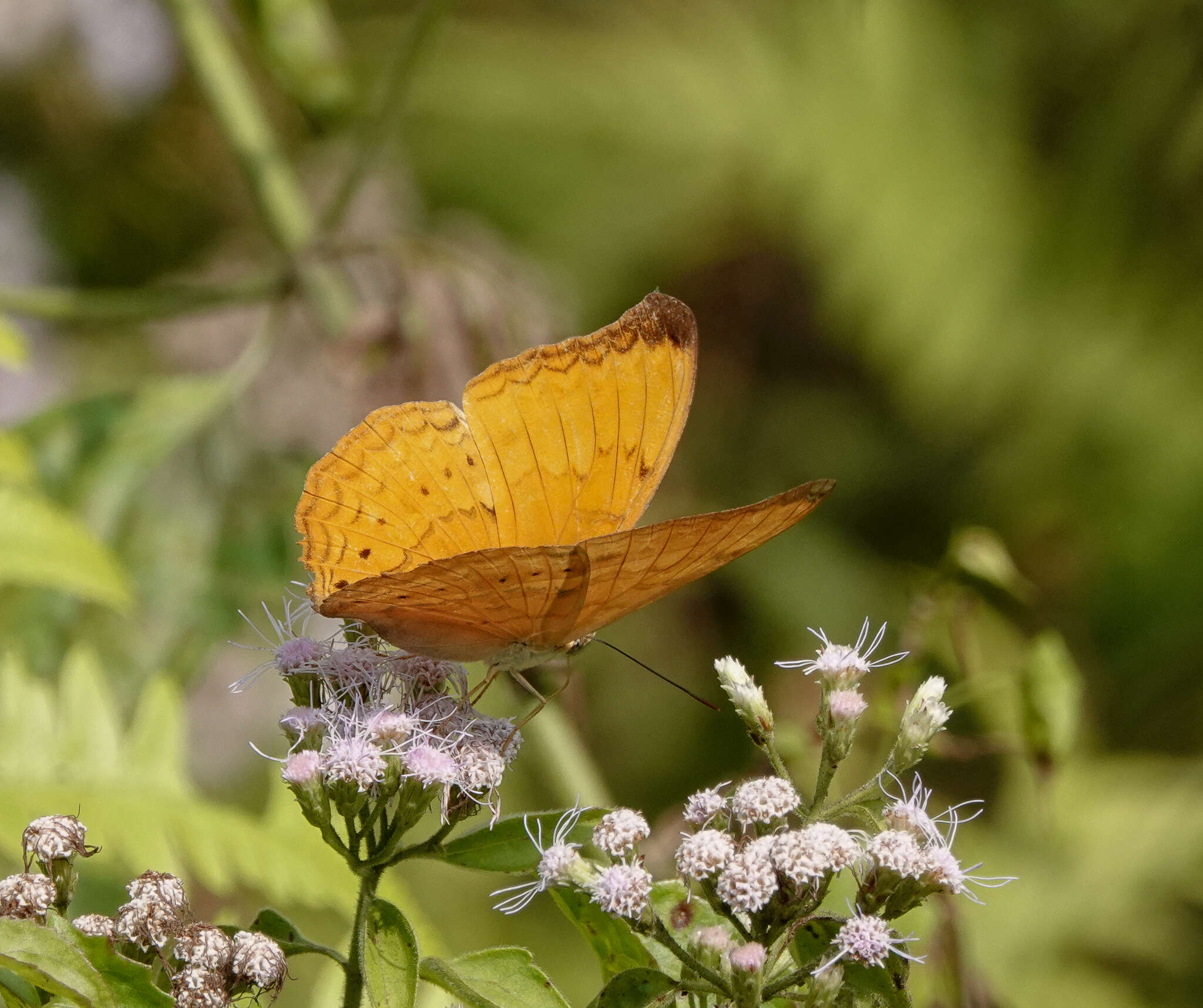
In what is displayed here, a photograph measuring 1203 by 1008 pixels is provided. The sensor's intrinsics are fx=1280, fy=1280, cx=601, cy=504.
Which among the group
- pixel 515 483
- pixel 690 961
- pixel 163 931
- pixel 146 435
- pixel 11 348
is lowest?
pixel 163 931

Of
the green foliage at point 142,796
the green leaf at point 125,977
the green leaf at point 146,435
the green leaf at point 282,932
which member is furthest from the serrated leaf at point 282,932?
the green leaf at point 146,435

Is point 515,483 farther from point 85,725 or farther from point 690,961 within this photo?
point 85,725

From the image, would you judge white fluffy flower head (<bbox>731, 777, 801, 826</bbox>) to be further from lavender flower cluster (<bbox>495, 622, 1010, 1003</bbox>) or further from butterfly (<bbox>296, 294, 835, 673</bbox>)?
butterfly (<bbox>296, 294, 835, 673</bbox>)

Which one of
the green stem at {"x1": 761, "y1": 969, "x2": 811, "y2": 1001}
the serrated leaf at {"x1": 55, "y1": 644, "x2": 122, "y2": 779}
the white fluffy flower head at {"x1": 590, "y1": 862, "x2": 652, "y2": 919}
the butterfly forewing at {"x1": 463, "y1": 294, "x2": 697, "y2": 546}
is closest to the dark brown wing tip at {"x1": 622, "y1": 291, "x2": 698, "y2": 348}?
the butterfly forewing at {"x1": 463, "y1": 294, "x2": 697, "y2": 546}

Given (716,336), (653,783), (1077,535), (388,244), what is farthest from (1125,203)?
(388,244)

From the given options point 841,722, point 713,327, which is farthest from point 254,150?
point 713,327
